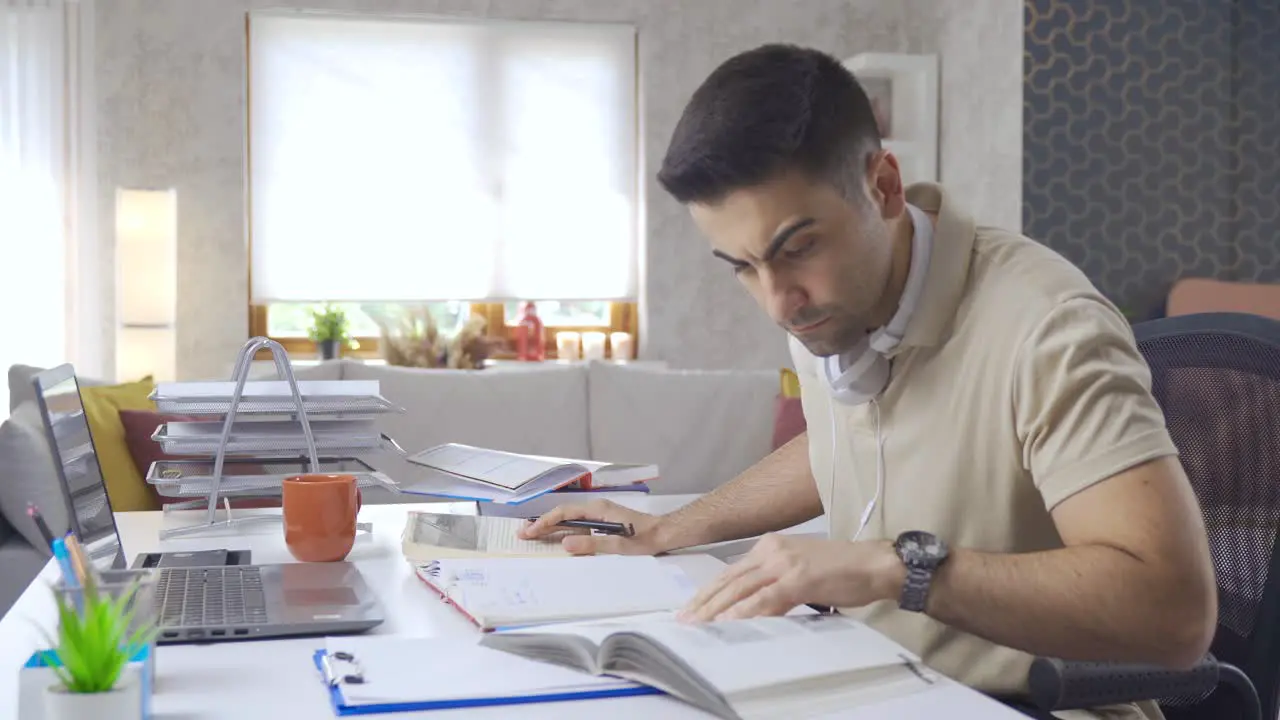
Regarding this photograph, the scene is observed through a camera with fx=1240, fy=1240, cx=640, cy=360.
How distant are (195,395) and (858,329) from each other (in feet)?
3.21

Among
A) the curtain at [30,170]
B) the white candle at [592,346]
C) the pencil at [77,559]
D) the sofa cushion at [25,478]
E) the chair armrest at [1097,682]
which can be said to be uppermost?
the curtain at [30,170]

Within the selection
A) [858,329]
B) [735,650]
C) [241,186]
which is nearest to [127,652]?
[735,650]

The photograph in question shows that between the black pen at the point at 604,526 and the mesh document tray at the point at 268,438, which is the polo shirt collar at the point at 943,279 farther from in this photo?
the mesh document tray at the point at 268,438

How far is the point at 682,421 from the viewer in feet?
12.5

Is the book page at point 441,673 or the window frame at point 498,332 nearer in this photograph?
the book page at point 441,673

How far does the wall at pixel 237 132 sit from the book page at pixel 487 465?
3682 mm

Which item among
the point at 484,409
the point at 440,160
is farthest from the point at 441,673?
the point at 440,160

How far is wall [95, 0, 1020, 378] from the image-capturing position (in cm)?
523

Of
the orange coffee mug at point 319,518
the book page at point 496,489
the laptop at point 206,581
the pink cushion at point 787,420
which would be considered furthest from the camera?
the pink cushion at point 787,420

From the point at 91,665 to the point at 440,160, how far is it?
4906 mm

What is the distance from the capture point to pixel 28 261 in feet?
16.9

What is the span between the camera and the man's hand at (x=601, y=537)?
1432mm

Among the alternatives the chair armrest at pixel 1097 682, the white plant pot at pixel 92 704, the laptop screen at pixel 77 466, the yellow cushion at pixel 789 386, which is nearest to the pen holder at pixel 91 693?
the white plant pot at pixel 92 704

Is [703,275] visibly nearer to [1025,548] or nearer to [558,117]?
[558,117]
